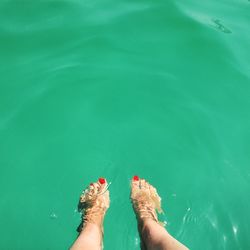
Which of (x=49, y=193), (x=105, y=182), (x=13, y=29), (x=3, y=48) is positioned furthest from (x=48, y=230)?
(x=13, y=29)

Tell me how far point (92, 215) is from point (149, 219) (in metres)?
0.53

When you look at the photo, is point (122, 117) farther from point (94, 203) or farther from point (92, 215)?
point (92, 215)

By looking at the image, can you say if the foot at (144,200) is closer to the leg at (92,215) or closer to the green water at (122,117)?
the green water at (122,117)

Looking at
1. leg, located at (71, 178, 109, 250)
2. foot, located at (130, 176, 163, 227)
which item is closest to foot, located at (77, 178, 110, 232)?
leg, located at (71, 178, 109, 250)

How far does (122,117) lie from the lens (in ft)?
16.3

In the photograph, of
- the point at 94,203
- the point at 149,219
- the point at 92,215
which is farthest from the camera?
the point at 94,203

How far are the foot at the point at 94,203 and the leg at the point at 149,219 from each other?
292 millimetres

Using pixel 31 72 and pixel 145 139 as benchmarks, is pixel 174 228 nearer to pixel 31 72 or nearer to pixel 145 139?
pixel 145 139

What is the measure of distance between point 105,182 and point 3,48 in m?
2.71

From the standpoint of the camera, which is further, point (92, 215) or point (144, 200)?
point (144, 200)

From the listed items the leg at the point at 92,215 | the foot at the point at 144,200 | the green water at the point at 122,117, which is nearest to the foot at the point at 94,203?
the leg at the point at 92,215

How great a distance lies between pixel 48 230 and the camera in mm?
4031

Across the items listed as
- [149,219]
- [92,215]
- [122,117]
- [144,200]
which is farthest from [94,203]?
[122,117]

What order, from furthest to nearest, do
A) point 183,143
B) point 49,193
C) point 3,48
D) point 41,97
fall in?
point 3,48 → point 41,97 → point 183,143 → point 49,193
